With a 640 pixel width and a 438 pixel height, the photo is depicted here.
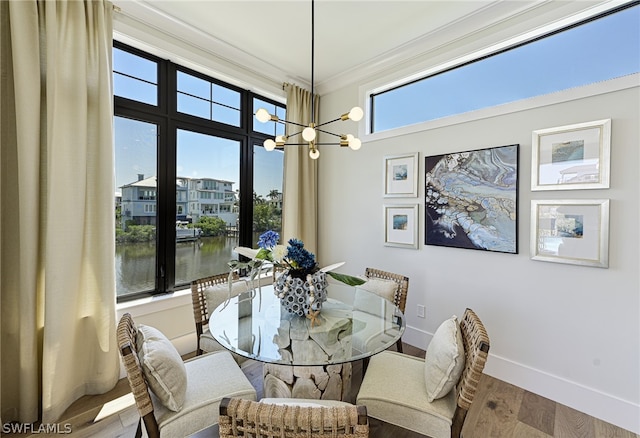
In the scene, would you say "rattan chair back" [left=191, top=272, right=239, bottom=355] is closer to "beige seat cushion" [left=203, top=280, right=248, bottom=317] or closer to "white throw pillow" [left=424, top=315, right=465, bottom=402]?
"beige seat cushion" [left=203, top=280, right=248, bottom=317]

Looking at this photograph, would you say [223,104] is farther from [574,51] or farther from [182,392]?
[574,51]

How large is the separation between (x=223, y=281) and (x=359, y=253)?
5.52ft

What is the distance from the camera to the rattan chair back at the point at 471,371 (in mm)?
1277

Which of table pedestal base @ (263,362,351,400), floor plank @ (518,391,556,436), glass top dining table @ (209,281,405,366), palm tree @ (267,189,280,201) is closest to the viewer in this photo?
glass top dining table @ (209,281,405,366)

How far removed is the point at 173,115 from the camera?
9.20 ft

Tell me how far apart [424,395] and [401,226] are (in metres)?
1.83

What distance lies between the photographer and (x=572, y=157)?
2.06 m

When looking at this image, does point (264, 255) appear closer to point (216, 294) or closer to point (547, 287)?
point (216, 294)

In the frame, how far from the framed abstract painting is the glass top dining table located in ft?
3.46

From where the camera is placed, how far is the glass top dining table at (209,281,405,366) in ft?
4.87

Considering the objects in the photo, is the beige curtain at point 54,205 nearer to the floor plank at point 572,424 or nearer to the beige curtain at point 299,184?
the beige curtain at point 299,184

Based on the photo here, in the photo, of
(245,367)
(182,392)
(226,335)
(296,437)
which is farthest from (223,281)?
(296,437)
